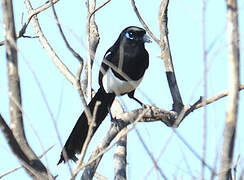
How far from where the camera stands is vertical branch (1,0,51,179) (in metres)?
2.42

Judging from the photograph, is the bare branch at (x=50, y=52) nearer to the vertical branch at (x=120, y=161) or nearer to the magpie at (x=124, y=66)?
the magpie at (x=124, y=66)

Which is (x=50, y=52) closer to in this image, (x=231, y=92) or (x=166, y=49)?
(x=166, y=49)

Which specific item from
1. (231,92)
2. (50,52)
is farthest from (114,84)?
(231,92)

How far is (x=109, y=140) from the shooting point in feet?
10.9

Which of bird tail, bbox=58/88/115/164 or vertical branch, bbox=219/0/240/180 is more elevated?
vertical branch, bbox=219/0/240/180

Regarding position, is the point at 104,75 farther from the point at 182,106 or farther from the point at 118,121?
the point at 118,121

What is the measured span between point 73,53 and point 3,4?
1.24 ft

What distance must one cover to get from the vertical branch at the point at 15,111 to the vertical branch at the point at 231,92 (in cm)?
97

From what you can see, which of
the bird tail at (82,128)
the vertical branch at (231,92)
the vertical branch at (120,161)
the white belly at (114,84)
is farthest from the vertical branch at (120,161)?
the vertical branch at (231,92)

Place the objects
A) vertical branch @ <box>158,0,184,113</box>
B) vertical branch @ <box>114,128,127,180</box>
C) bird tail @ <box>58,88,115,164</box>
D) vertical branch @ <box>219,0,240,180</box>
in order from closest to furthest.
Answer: vertical branch @ <box>219,0,240,180</box> < vertical branch @ <box>114,128,127,180</box> < bird tail @ <box>58,88,115,164</box> < vertical branch @ <box>158,0,184,113</box>

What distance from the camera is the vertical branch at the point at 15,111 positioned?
2.42 meters

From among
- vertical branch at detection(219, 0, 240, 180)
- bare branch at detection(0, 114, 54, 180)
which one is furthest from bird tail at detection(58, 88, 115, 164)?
vertical branch at detection(219, 0, 240, 180)

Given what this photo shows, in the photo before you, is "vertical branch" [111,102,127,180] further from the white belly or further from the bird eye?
the bird eye

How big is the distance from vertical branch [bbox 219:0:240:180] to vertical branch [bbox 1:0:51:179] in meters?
0.97
